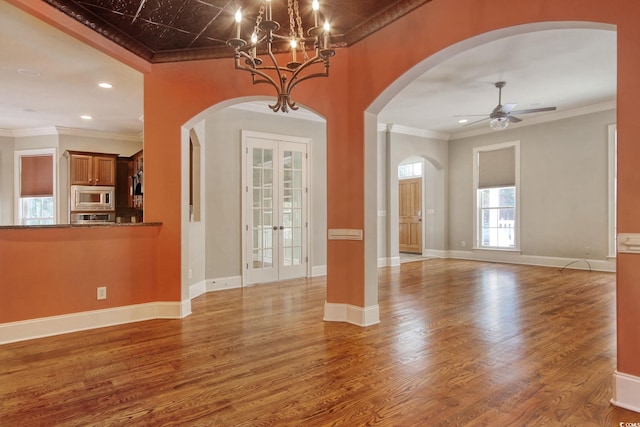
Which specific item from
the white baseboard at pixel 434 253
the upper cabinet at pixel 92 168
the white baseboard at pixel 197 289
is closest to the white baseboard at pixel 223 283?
the white baseboard at pixel 197 289

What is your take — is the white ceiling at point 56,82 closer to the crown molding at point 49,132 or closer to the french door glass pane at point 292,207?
the crown molding at point 49,132

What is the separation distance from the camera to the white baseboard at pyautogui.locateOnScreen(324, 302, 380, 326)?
3615mm

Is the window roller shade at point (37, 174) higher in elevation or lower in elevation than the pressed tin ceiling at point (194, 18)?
lower

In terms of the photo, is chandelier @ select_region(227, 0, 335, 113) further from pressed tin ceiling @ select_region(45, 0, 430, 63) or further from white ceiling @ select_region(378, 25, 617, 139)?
white ceiling @ select_region(378, 25, 617, 139)

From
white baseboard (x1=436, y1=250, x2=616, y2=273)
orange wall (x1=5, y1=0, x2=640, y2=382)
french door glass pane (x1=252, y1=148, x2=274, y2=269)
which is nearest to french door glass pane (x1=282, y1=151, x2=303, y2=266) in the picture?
french door glass pane (x1=252, y1=148, x2=274, y2=269)

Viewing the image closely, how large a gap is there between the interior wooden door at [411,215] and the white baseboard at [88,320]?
7041 millimetres

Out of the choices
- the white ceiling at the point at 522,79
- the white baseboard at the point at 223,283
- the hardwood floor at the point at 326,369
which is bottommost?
the hardwood floor at the point at 326,369

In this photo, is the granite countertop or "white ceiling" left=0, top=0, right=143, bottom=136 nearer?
the granite countertop

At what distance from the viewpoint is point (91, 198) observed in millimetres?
7332

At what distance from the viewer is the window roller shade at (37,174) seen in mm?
7527

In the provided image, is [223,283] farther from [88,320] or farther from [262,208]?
[88,320]

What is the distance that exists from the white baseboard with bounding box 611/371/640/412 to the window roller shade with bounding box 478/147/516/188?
21.5 feet

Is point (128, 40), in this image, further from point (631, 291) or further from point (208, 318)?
point (631, 291)

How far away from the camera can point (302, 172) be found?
20.7 feet
